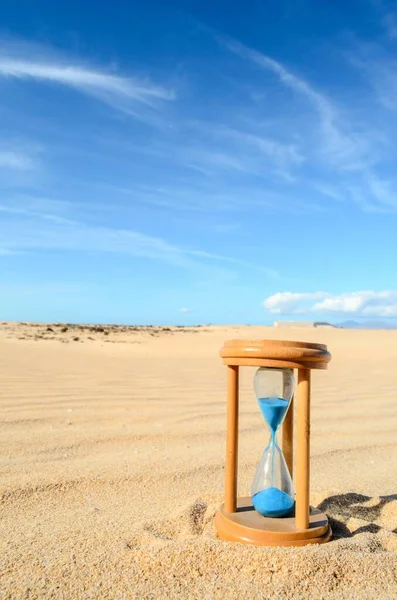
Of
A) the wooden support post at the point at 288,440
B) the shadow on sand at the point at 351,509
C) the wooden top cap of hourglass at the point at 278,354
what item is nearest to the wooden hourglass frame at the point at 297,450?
the wooden top cap of hourglass at the point at 278,354

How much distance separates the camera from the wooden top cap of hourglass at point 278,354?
2094 mm

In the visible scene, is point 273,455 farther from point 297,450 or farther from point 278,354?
point 278,354

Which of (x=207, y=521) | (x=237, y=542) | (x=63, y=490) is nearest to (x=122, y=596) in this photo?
(x=237, y=542)

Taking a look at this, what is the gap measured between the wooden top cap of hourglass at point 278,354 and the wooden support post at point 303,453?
7 cm

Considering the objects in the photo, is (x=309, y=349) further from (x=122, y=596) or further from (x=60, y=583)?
(x=60, y=583)

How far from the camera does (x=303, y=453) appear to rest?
7.06 feet

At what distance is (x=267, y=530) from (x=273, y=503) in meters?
0.16

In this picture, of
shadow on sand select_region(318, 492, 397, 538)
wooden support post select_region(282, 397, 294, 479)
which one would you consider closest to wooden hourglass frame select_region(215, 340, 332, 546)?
shadow on sand select_region(318, 492, 397, 538)

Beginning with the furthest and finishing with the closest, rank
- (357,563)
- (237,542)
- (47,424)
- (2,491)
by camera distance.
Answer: (47,424) → (2,491) → (237,542) → (357,563)

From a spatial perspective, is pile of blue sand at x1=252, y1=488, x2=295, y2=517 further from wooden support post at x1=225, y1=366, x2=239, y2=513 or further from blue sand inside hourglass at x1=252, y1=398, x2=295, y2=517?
wooden support post at x1=225, y1=366, x2=239, y2=513

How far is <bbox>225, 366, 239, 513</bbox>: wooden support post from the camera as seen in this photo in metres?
2.30

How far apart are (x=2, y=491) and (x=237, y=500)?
1356mm

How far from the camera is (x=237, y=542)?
2.13m

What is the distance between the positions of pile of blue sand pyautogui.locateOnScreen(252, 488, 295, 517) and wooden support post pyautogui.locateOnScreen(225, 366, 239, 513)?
0.11 metres
